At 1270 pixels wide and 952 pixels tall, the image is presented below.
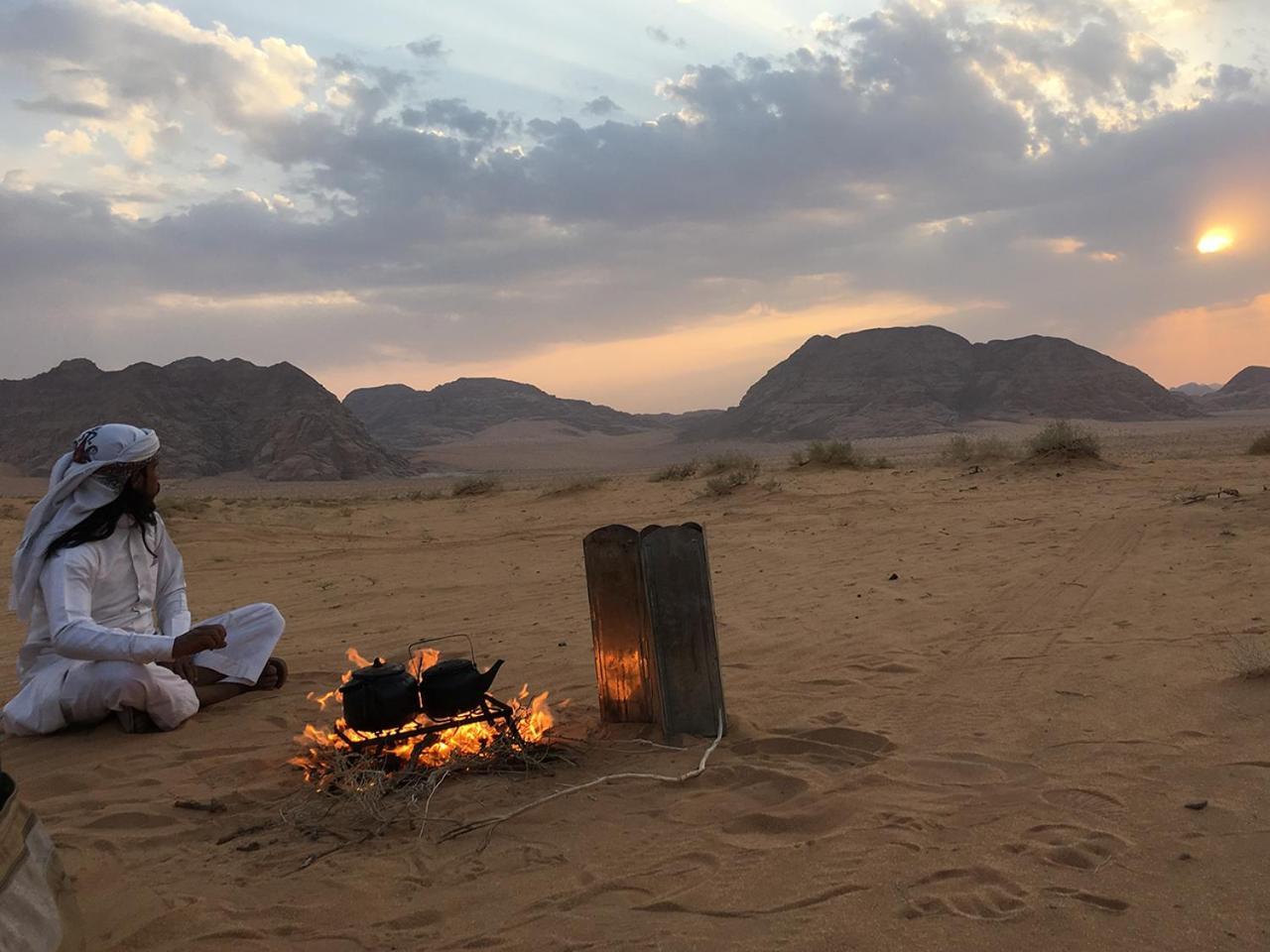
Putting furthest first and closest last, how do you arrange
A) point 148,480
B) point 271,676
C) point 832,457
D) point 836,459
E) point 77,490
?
point 832,457
point 836,459
point 271,676
point 148,480
point 77,490

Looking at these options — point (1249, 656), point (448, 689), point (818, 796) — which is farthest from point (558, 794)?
point (1249, 656)

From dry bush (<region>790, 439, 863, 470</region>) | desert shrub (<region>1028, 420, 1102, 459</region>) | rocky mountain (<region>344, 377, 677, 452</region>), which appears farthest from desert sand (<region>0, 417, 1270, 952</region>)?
rocky mountain (<region>344, 377, 677, 452</region>)

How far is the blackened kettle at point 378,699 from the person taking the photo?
390 centimetres

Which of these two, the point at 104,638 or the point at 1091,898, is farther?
the point at 104,638

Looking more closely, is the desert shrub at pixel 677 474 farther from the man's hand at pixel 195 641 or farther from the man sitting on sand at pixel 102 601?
the man's hand at pixel 195 641

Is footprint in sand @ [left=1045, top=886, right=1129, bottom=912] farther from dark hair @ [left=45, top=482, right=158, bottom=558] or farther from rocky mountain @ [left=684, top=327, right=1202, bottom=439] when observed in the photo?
rocky mountain @ [left=684, top=327, right=1202, bottom=439]

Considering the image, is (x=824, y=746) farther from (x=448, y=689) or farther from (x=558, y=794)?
(x=448, y=689)

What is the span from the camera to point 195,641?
4.04 meters

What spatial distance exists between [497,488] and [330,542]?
9625 millimetres

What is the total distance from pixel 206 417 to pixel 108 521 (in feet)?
197

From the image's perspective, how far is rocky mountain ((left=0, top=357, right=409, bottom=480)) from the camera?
172 ft

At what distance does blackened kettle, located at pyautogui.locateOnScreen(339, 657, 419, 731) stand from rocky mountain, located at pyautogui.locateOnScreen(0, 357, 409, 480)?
47691 millimetres

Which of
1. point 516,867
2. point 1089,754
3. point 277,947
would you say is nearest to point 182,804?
point 277,947

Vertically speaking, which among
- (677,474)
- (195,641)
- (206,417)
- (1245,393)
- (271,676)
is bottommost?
(271,676)
